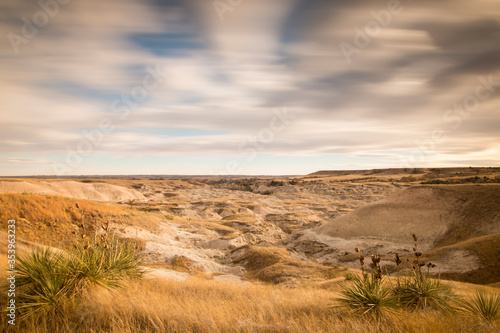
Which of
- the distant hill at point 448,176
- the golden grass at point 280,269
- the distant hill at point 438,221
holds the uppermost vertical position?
the distant hill at point 448,176

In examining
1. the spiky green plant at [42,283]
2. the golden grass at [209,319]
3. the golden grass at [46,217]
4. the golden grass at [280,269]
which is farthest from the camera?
the golden grass at [46,217]

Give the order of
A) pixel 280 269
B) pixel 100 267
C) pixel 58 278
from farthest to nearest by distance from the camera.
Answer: pixel 280 269 < pixel 100 267 < pixel 58 278

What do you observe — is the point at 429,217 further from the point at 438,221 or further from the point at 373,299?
the point at 373,299

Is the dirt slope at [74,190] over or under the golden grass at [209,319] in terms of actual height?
over

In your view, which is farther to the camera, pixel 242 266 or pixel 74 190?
pixel 74 190

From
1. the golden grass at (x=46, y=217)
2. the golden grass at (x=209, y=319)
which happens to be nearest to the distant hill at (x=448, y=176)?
the golden grass at (x=209, y=319)

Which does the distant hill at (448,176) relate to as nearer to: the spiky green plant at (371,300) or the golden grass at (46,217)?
the spiky green plant at (371,300)

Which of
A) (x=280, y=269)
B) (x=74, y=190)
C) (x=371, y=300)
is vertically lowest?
(x=280, y=269)

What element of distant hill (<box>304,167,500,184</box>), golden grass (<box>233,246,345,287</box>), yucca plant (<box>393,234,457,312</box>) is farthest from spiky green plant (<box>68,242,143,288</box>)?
distant hill (<box>304,167,500,184</box>)

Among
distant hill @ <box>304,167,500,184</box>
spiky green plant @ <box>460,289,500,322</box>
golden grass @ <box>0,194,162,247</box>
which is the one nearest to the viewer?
spiky green plant @ <box>460,289,500,322</box>

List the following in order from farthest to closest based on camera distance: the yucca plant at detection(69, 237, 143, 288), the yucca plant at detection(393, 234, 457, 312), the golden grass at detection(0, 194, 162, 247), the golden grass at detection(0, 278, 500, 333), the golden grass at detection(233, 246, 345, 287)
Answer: the golden grass at detection(0, 194, 162, 247) → the golden grass at detection(233, 246, 345, 287) → the yucca plant at detection(69, 237, 143, 288) → the yucca plant at detection(393, 234, 457, 312) → the golden grass at detection(0, 278, 500, 333)

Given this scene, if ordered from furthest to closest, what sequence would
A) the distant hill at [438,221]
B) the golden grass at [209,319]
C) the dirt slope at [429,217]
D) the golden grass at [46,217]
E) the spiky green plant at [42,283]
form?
the dirt slope at [429,217], the distant hill at [438,221], the golden grass at [46,217], the spiky green plant at [42,283], the golden grass at [209,319]

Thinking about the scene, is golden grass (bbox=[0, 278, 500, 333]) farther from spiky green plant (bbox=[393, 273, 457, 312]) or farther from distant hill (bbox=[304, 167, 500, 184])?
distant hill (bbox=[304, 167, 500, 184])

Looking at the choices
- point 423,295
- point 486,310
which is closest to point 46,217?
point 423,295
